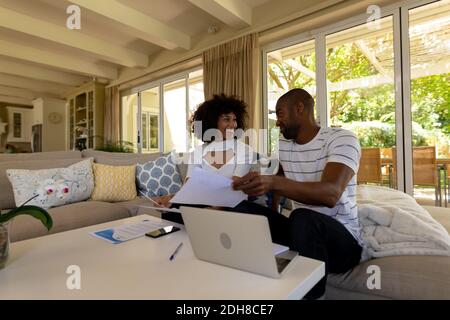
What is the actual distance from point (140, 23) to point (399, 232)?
3.19 metres

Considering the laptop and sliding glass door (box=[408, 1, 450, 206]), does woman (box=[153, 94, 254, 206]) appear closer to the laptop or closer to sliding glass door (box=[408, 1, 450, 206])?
the laptop

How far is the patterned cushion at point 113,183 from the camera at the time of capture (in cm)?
208

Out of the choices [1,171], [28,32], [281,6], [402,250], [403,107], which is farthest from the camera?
[28,32]

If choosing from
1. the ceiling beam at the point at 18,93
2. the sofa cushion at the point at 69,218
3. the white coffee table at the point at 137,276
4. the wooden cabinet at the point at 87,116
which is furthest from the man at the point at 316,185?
the ceiling beam at the point at 18,93

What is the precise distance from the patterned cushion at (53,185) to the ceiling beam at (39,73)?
11.8 ft

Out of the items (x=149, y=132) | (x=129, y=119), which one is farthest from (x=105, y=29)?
(x=129, y=119)

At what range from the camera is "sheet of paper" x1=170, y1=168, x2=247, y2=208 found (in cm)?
83

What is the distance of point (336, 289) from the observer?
1.01m

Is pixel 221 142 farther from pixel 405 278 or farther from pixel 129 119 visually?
pixel 129 119

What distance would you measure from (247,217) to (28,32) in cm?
373

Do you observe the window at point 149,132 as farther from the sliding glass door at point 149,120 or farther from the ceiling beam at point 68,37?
the ceiling beam at point 68,37
